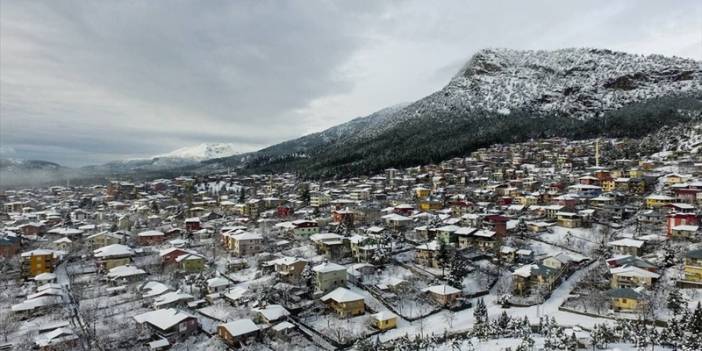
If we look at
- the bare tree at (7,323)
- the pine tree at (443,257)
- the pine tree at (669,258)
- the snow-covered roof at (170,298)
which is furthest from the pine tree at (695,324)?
the bare tree at (7,323)

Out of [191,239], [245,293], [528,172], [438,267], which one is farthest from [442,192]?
[245,293]

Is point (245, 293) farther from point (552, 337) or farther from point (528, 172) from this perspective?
point (528, 172)

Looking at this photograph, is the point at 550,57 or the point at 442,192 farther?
the point at 550,57

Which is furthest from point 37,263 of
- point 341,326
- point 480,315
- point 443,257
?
point 480,315

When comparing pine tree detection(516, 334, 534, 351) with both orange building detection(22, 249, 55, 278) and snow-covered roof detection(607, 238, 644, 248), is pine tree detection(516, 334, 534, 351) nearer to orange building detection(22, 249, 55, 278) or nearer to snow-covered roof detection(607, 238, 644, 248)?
snow-covered roof detection(607, 238, 644, 248)

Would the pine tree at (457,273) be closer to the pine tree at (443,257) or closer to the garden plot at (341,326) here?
the pine tree at (443,257)

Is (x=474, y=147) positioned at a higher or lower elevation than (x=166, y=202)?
higher
